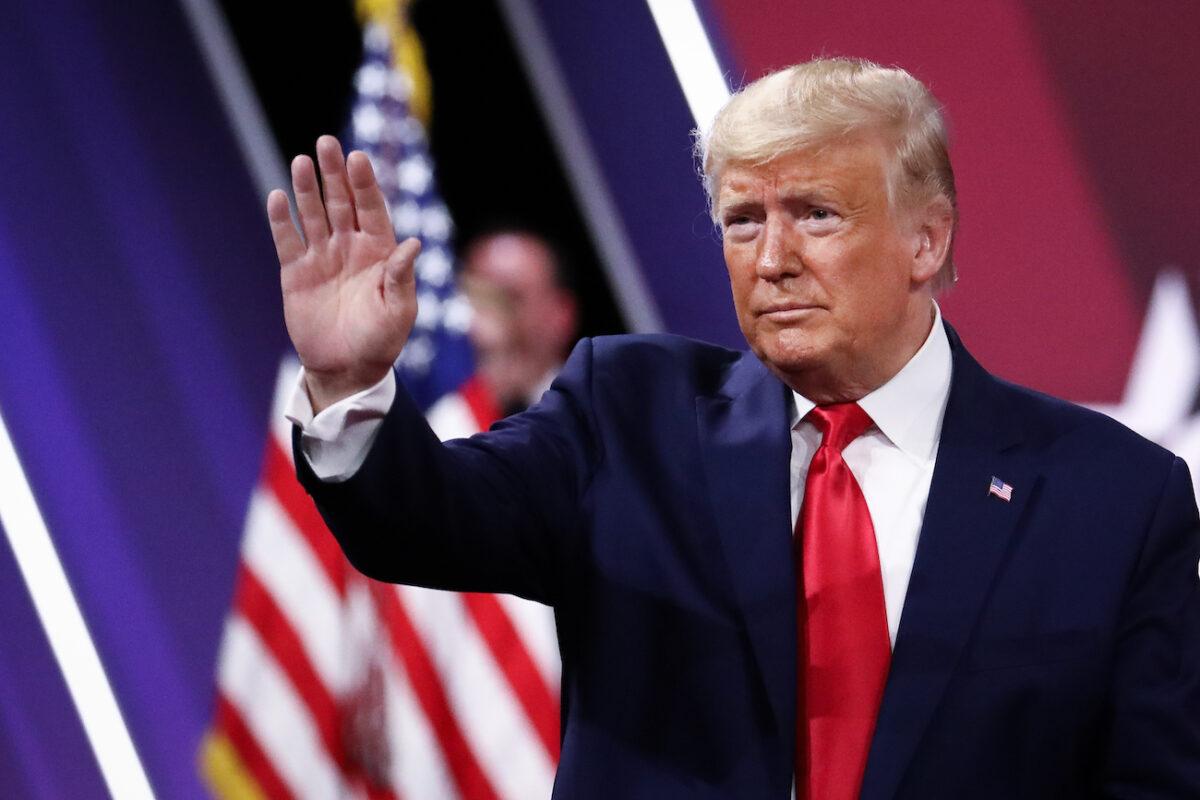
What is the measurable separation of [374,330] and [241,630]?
1943 mm

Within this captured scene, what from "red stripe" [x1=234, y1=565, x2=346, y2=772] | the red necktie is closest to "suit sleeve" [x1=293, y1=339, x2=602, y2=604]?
the red necktie

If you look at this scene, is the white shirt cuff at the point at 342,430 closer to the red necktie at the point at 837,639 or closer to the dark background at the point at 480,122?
the red necktie at the point at 837,639

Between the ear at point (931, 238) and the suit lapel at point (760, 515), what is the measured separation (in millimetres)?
217

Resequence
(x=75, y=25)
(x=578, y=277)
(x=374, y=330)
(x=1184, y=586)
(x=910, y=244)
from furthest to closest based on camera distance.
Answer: (x=75, y=25) → (x=578, y=277) → (x=910, y=244) → (x=1184, y=586) → (x=374, y=330)

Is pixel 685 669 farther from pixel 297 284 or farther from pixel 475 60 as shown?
pixel 475 60

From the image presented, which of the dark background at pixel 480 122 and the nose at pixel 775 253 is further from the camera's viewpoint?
the dark background at pixel 480 122

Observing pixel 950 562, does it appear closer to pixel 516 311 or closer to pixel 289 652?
pixel 516 311

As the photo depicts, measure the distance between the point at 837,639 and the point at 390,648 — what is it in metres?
1.65

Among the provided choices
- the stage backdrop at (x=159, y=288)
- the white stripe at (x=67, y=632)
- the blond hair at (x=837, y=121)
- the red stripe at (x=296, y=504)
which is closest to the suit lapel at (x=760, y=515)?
the blond hair at (x=837, y=121)

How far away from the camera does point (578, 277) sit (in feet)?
9.46

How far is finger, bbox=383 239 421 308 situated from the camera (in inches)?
49.2

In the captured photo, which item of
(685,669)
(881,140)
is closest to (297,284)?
(685,669)

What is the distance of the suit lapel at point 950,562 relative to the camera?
4.46 feet

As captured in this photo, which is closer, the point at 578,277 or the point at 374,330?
the point at 374,330
